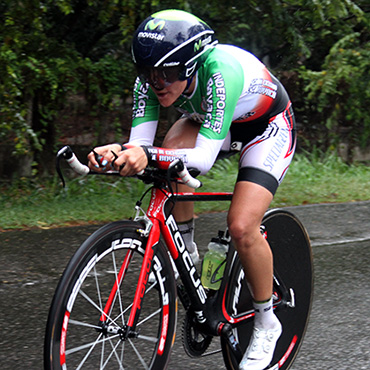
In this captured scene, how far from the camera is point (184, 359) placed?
3.96 meters

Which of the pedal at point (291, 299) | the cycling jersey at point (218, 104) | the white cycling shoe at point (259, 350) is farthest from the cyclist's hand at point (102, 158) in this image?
the pedal at point (291, 299)

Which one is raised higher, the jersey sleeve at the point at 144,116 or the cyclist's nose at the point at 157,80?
the cyclist's nose at the point at 157,80

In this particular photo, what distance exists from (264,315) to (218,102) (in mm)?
1185

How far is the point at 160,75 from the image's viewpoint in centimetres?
305

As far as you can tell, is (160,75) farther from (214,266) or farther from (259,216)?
(214,266)

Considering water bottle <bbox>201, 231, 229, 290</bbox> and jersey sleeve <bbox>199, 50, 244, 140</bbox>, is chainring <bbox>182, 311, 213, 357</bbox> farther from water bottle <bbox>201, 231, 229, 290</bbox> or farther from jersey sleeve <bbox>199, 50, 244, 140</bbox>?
jersey sleeve <bbox>199, 50, 244, 140</bbox>

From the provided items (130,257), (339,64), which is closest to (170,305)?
(130,257)

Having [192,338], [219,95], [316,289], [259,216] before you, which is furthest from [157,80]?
[316,289]

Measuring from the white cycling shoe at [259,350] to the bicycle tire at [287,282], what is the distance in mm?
87

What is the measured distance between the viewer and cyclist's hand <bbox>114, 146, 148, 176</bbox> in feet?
8.75

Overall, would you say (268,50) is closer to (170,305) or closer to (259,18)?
(259,18)

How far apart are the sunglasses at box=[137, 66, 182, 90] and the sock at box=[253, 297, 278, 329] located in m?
1.26

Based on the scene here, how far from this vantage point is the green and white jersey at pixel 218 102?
10.1 ft

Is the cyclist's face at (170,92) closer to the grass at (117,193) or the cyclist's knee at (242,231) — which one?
the cyclist's knee at (242,231)
